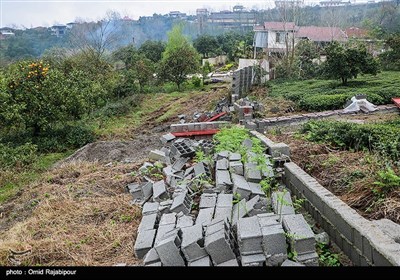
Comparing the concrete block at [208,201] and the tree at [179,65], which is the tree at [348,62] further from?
the concrete block at [208,201]

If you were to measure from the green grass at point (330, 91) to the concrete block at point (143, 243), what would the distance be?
8853 millimetres

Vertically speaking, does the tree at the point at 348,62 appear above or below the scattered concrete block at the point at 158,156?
above

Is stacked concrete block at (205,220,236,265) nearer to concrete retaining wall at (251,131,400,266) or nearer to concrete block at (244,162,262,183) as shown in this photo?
concrete retaining wall at (251,131,400,266)

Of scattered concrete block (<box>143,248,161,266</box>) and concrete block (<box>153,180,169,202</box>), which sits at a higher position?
scattered concrete block (<box>143,248,161,266</box>)

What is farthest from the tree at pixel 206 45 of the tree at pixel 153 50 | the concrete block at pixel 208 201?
the concrete block at pixel 208 201

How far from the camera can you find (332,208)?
3705 millimetres

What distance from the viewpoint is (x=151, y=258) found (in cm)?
341

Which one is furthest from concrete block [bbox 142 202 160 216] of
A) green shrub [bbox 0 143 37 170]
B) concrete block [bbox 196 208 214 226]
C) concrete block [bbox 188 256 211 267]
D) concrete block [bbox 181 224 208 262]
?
green shrub [bbox 0 143 37 170]

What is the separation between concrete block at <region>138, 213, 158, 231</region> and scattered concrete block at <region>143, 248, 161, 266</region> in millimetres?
593

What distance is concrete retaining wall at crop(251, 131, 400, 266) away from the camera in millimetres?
2883

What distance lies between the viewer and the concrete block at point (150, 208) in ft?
14.7

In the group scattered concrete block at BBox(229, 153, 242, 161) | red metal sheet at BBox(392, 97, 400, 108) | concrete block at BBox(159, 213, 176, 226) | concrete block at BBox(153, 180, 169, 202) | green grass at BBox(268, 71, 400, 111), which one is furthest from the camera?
green grass at BBox(268, 71, 400, 111)

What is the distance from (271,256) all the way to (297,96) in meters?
10.3
